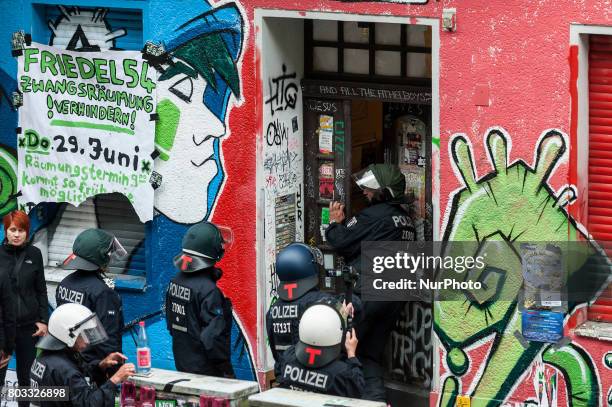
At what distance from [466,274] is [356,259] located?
1028 mm

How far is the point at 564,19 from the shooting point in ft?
36.3

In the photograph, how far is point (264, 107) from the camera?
12.6 meters

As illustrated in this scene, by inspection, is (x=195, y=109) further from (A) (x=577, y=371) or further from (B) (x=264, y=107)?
(A) (x=577, y=371)

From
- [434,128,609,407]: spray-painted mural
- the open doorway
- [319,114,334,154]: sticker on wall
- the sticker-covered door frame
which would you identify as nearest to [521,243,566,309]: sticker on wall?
[434,128,609,407]: spray-painted mural

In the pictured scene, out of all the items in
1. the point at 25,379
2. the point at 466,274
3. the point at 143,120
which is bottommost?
the point at 25,379

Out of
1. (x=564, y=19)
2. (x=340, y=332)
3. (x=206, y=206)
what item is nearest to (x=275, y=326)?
(x=340, y=332)

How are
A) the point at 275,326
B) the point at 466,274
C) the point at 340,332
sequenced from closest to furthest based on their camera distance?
1. the point at 340,332
2. the point at 275,326
3. the point at 466,274

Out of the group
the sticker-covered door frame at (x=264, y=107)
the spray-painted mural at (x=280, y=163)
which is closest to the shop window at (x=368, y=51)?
the spray-painted mural at (x=280, y=163)

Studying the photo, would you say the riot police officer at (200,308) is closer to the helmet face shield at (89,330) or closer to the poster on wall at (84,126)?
the helmet face shield at (89,330)

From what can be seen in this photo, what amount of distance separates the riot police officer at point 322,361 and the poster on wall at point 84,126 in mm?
3742

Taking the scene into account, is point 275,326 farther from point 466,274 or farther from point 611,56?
point 611,56

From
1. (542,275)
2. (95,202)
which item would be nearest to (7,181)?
(95,202)

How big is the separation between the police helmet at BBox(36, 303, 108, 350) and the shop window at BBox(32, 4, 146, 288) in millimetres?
3516

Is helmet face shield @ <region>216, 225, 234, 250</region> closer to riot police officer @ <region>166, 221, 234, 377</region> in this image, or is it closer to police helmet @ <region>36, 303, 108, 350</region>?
riot police officer @ <region>166, 221, 234, 377</region>
